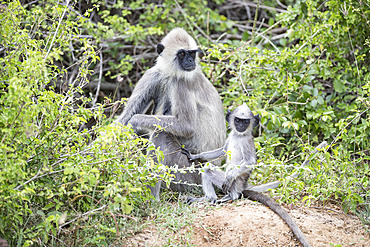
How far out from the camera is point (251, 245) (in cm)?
381

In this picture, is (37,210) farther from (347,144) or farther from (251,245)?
(347,144)

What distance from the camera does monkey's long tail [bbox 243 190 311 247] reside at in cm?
380

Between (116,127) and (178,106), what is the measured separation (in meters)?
1.50

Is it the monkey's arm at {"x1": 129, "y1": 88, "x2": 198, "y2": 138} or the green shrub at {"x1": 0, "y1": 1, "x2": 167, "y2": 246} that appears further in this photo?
the monkey's arm at {"x1": 129, "y1": 88, "x2": 198, "y2": 138}

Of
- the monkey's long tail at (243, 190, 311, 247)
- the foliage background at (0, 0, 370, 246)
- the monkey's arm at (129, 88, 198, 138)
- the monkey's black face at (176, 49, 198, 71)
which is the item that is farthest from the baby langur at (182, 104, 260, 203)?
the monkey's black face at (176, 49, 198, 71)

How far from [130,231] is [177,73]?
1.95m

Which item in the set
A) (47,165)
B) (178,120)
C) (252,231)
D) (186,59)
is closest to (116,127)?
(47,165)

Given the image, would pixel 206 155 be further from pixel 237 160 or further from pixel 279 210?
pixel 279 210

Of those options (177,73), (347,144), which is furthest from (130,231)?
(347,144)

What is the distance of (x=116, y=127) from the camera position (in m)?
3.45

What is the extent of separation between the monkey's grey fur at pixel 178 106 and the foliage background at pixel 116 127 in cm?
32

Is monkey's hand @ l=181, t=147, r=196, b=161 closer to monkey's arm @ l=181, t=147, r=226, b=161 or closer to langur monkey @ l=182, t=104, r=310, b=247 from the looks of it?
monkey's arm @ l=181, t=147, r=226, b=161

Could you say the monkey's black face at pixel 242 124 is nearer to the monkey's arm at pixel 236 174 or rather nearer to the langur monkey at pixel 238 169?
the langur monkey at pixel 238 169

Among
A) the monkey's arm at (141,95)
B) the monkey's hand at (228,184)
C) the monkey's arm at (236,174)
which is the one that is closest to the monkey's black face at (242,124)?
the monkey's arm at (236,174)
